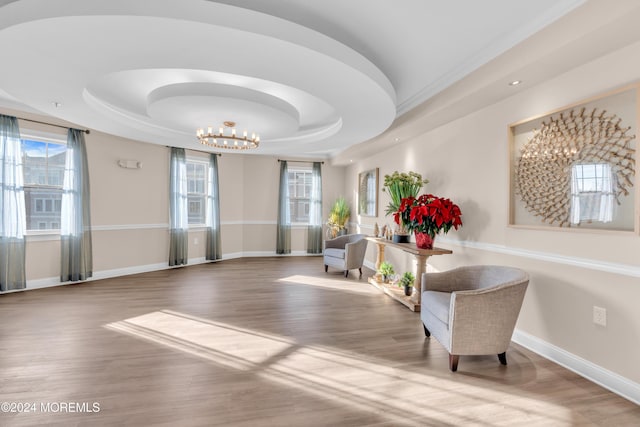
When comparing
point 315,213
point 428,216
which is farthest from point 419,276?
point 315,213

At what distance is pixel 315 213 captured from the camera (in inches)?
316

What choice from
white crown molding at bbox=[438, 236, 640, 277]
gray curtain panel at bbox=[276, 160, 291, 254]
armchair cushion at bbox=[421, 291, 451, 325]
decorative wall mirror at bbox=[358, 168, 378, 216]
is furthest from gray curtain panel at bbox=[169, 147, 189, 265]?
white crown molding at bbox=[438, 236, 640, 277]

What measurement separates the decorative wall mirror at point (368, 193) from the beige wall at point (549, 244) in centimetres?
198

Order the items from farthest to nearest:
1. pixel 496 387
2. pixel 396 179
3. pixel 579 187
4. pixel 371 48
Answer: pixel 396 179
pixel 371 48
pixel 579 187
pixel 496 387

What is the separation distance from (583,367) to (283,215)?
21.0 feet

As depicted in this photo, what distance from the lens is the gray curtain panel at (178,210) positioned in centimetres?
635

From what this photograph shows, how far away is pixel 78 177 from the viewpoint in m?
5.00

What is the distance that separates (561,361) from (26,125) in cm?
741

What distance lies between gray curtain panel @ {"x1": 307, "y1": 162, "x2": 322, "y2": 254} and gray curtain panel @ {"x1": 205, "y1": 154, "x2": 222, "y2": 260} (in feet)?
7.83

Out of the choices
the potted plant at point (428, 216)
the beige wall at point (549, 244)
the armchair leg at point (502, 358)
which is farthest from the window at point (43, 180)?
the armchair leg at point (502, 358)

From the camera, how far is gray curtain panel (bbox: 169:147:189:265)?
635 centimetres

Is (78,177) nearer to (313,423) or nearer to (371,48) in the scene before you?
(371,48)

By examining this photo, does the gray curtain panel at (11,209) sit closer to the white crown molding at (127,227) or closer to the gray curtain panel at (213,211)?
the white crown molding at (127,227)

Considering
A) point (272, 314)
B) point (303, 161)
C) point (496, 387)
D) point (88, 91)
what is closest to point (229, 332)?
point (272, 314)
